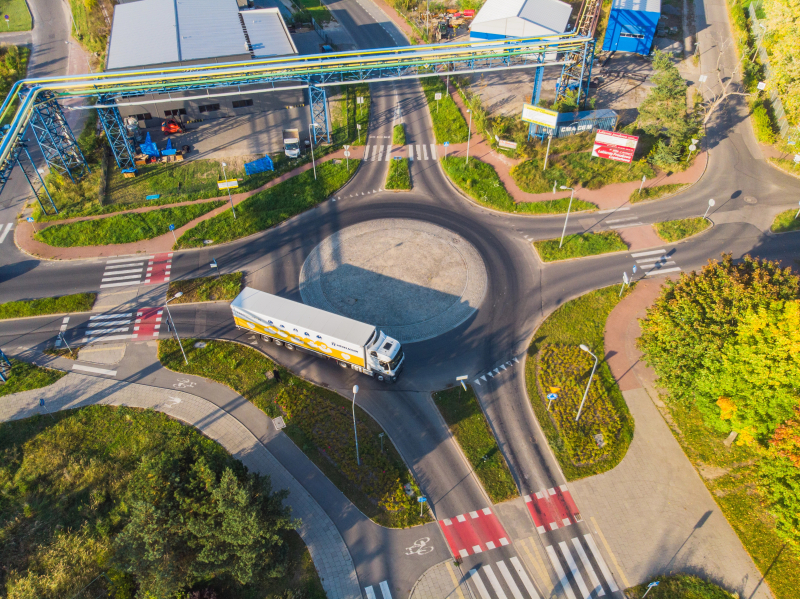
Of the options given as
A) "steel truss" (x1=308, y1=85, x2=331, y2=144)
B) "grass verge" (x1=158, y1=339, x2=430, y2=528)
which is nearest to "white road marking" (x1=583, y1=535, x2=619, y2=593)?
"grass verge" (x1=158, y1=339, x2=430, y2=528)

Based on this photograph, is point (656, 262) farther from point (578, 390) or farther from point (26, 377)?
point (26, 377)

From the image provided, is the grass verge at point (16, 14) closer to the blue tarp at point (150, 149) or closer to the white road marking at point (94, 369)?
the blue tarp at point (150, 149)

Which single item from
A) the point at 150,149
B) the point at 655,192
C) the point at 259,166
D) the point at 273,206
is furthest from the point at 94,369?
the point at 655,192

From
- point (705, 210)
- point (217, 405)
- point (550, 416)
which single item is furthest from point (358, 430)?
point (705, 210)

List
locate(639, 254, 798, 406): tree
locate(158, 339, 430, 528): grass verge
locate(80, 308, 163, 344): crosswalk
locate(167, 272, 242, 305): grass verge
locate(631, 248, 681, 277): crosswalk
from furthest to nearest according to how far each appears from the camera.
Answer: locate(631, 248, 681, 277): crosswalk → locate(167, 272, 242, 305): grass verge → locate(80, 308, 163, 344): crosswalk → locate(639, 254, 798, 406): tree → locate(158, 339, 430, 528): grass verge

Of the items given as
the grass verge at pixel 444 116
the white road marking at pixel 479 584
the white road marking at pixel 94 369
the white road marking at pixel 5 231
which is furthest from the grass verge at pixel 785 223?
the white road marking at pixel 5 231

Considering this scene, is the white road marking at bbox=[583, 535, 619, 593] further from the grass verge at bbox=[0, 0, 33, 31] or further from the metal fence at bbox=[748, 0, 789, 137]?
the grass verge at bbox=[0, 0, 33, 31]
